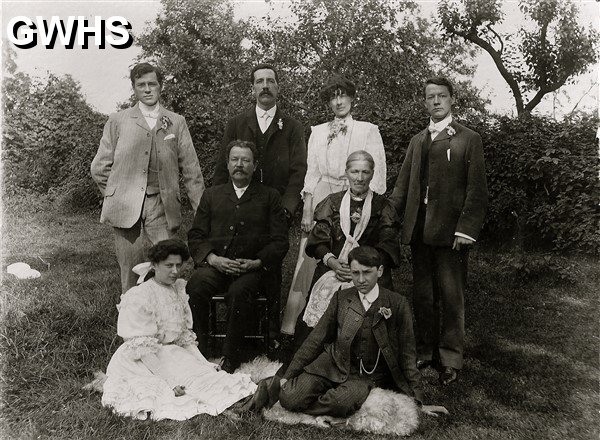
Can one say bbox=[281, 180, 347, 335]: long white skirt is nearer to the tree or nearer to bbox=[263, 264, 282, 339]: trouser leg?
bbox=[263, 264, 282, 339]: trouser leg

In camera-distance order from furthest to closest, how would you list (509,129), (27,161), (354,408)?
1. (27,161)
2. (509,129)
3. (354,408)

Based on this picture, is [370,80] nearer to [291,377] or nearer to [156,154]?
[156,154]

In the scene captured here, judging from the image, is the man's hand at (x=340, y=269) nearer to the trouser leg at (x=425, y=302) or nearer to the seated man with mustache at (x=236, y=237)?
the seated man with mustache at (x=236, y=237)

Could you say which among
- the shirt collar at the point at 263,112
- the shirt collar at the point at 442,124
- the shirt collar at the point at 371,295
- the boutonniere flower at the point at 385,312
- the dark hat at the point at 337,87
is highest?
the dark hat at the point at 337,87

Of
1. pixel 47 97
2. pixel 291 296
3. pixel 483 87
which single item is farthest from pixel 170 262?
pixel 483 87

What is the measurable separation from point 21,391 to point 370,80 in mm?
8369

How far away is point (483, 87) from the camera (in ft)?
53.5

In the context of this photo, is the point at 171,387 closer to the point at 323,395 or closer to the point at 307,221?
the point at 323,395

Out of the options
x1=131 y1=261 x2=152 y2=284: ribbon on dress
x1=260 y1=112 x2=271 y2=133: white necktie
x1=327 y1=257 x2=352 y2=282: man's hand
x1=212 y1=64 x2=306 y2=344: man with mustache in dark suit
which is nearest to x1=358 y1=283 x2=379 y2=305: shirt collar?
x1=327 y1=257 x2=352 y2=282: man's hand

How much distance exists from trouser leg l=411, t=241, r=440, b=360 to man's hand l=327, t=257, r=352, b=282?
617 mm

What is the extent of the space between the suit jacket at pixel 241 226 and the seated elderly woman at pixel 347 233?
289 mm

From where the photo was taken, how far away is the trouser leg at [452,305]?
13.8 ft

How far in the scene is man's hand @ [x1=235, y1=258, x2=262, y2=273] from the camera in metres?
4.28

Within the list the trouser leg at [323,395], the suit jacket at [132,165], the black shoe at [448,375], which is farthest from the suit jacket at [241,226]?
the black shoe at [448,375]
